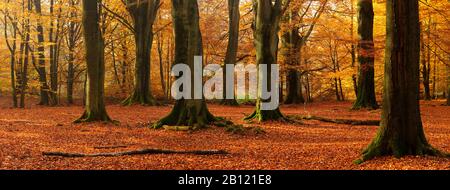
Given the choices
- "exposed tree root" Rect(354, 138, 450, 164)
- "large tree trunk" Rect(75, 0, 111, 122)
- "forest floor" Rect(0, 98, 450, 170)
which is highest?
"large tree trunk" Rect(75, 0, 111, 122)

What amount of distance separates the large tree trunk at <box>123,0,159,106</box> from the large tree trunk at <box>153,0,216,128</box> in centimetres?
1153

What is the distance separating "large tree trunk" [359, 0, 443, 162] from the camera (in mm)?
6168

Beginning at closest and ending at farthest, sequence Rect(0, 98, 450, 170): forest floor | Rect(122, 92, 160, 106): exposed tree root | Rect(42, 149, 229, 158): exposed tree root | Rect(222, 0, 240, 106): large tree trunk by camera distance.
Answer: Rect(0, 98, 450, 170): forest floor → Rect(42, 149, 229, 158): exposed tree root → Rect(122, 92, 160, 106): exposed tree root → Rect(222, 0, 240, 106): large tree trunk

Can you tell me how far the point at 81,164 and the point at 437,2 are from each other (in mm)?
19685

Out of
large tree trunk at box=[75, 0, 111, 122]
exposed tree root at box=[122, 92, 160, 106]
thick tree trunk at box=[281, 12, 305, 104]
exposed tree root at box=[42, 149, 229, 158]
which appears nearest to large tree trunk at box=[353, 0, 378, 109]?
thick tree trunk at box=[281, 12, 305, 104]

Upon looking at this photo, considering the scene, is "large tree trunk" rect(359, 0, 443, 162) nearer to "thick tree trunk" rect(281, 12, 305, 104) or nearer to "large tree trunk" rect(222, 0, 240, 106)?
"large tree trunk" rect(222, 0, 240, 106)

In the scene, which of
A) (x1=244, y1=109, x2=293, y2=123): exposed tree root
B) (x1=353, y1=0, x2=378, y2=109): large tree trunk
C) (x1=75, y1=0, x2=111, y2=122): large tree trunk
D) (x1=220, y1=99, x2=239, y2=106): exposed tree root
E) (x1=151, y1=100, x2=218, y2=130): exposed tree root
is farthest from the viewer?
(x1=220, y1=99, x2=239, y2=106): exposed tree root

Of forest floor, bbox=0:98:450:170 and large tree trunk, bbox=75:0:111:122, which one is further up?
large tree trunk, bbox=75:0:111:122

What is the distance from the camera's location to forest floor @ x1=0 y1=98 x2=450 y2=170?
6.29 meters

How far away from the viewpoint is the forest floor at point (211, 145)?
20.6 feet

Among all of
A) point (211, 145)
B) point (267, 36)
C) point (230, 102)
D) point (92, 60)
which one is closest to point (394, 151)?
point (211, 145)

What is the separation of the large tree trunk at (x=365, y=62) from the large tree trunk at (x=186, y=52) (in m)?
9.54

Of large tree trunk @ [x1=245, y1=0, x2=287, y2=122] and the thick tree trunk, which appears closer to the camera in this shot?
large tree trunk @ [x1=245, y1=0, x2=287, y2=122]
